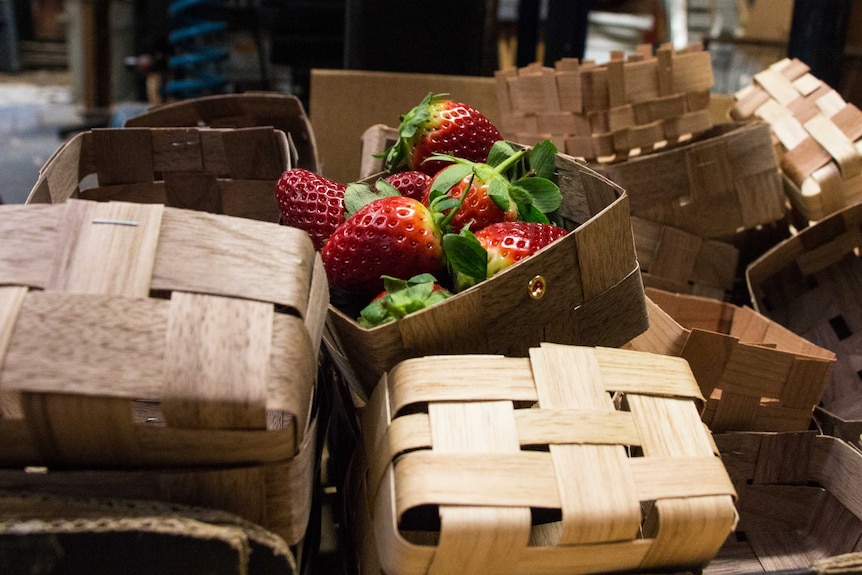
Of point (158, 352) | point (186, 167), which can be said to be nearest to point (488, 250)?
point (158, 352)

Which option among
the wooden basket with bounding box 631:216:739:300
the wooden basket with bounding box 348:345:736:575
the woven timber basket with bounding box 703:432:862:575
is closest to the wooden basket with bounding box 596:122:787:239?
the wooden basket with bounding box 631:216:739:300

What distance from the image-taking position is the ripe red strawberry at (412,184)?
698 millimetres

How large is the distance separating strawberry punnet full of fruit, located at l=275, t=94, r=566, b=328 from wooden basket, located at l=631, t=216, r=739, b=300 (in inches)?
12.1

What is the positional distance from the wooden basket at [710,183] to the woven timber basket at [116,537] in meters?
0.64

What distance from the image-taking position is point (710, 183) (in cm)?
92

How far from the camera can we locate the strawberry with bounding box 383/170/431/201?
70cm

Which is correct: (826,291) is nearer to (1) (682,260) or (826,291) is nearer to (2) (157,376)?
(1) (682,260)

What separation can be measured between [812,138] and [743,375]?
453 mm

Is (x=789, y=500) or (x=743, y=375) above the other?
(x=743, y=375)

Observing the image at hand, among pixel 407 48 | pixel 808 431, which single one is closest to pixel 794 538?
pixel 808 431

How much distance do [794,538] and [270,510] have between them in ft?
1.98

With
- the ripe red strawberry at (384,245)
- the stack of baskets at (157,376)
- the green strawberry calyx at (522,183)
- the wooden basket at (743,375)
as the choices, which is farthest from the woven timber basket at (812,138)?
the stack of baskets at (157,376)

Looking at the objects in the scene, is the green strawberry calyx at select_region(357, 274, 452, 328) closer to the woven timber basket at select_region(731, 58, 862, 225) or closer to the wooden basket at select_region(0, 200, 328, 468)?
the wooden basket at select_region(0, 200, 328, 468)

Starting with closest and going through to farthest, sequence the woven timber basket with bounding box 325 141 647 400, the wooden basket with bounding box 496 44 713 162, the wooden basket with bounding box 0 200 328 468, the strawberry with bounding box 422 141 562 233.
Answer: the wooden basket with bounding box 0 200 328 468
the woven timber basket with bounding box 325 141 647 400
the strawberry with bounding box 422 141 562 233
the wooden basket with bounding box 496 44 713 162
